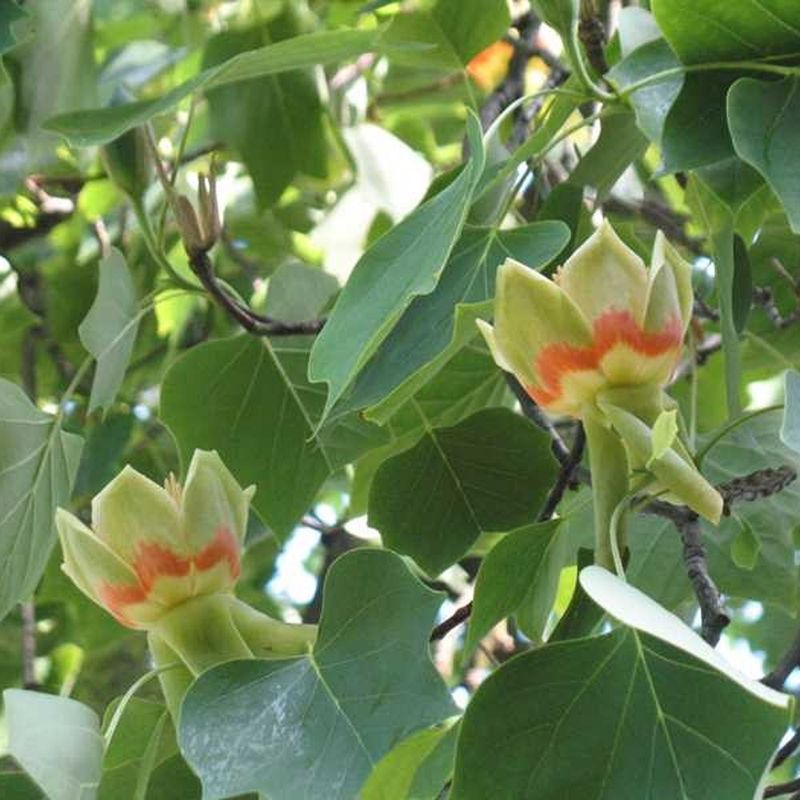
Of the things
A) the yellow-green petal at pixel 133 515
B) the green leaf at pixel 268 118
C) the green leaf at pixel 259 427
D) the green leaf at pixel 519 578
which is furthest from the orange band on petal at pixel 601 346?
the green leaf at pixel 268 118

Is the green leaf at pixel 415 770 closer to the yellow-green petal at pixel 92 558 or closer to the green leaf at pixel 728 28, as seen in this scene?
the yellow-green petal at pixel 92 558

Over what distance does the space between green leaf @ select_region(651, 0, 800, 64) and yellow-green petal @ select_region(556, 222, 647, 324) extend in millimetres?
132

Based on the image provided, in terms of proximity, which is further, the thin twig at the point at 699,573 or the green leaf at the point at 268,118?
the green leaf at the point at 268,118

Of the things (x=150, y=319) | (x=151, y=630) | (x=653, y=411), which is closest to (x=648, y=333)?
(x=653, y=411)

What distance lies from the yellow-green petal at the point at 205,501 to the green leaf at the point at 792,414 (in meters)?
0.29

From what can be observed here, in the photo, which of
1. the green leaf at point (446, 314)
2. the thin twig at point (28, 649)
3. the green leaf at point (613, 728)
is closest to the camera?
the green leaf at point (613, 728)

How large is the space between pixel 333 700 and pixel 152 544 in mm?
128

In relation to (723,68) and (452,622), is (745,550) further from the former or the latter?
(723,68)

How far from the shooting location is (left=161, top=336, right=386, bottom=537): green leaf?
1.20m

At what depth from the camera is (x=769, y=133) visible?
0.89m

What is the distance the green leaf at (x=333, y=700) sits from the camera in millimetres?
824

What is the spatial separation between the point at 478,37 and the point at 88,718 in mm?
542

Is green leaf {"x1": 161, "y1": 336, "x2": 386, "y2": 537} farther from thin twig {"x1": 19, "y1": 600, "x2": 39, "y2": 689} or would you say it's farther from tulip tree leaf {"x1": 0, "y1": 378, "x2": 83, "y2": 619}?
thin twig {"x1": 19, "y1": 600, "x2": 39, "y2": 689}

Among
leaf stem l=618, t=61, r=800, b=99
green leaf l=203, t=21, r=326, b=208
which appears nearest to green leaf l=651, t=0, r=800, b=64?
leaf stem l=618, t=61, r=800, b=99
